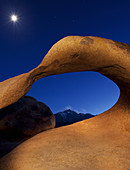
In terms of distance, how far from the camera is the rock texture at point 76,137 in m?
2.03

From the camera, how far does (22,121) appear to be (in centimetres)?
672

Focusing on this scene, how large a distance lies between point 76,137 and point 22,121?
4644 mm

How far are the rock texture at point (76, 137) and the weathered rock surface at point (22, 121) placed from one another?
4033 millimetres

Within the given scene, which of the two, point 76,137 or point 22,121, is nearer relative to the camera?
point 76,137

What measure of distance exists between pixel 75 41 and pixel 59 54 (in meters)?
0.36

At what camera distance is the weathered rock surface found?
251 inches

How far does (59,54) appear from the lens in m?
2.11

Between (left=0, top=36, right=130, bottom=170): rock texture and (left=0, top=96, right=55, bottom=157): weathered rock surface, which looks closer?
(left=0, top=36, right=130, bottom=170): rock texture

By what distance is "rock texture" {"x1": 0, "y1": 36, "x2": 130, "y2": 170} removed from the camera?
2.03m

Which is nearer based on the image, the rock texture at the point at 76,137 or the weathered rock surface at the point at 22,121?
the rock texture at the point at 76,137

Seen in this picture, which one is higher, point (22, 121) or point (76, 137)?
point (22, 121)

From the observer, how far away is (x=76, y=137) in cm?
307

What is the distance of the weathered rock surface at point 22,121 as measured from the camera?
6.39 m

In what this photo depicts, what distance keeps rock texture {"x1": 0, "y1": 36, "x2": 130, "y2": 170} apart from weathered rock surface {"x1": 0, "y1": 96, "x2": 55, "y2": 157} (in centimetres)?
403
